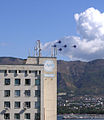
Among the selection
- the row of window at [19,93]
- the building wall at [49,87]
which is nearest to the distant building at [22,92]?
the row of window at [19,93]

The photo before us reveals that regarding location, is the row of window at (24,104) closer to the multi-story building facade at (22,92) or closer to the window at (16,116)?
the multi-story building facade at (22,92)

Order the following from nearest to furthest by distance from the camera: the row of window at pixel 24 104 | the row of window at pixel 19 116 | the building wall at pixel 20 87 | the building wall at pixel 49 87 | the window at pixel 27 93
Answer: the building wall at pixel 20 87, the row of window at pixel 24 104, the row of window at pixel 19 116, the window at pixel 27 93, the building wall at pixel 49 87

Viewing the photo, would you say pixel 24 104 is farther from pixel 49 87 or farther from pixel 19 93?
pixel 49 87

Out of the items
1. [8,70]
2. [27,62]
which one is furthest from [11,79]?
[27,62]

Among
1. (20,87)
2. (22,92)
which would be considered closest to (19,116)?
(22,92)

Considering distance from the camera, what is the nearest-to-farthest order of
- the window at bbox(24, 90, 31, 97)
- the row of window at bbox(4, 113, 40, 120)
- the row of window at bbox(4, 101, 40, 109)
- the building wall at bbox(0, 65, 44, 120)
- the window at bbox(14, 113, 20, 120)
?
the building wall at bbox(0, 65, 44, 120)
the row of window at bbox(4, 101, 40, 109)
the row of window at bbox(4, 113, 40, 120)
the window at bbox(14, 113, 20, 120)
the window at bbox(24, 90, 31, 97)

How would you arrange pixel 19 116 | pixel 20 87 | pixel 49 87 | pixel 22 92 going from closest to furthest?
pixel 19 116 < pixel 22 92 < pixel 20 87 < pixel 49 87

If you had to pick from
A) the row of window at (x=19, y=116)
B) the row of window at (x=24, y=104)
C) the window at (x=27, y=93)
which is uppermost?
the window at (x=27, y=93)

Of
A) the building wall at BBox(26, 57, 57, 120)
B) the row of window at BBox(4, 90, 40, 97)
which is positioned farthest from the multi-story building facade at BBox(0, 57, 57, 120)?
the building wall at BBox(26, 57, 57, 120)

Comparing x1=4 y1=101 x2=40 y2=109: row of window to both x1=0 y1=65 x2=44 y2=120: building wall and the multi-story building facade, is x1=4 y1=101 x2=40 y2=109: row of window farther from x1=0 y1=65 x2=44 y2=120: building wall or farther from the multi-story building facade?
x1=0 y1=65 x2=44 y2=120: building wall

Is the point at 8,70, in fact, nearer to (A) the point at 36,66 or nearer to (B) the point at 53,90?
(A) the point at 36,66

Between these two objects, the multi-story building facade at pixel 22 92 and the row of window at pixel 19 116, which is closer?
the multi-story building facade at pixel 22 92

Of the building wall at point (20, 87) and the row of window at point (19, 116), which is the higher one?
the building wall at point (20, 87)

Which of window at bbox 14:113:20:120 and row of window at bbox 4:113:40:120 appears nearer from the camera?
row of window at bbox 4:113:40:120
